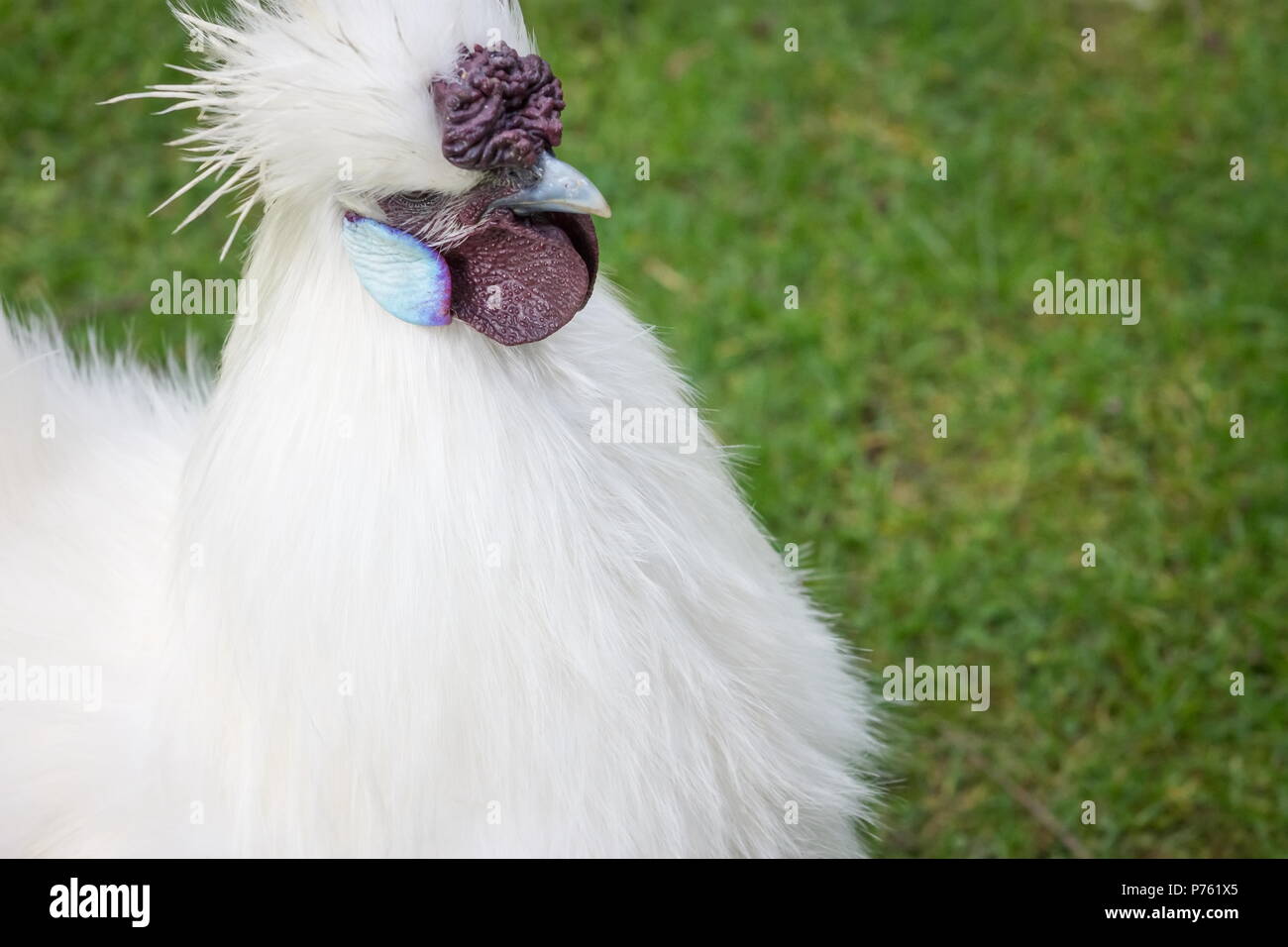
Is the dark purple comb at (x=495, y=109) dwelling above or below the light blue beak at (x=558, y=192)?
above

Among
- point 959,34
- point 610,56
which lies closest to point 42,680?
point 610,56

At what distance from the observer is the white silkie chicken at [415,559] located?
83.7 inches

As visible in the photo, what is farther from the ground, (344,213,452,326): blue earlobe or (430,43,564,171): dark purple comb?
(430,43,564,171): dark purple comb

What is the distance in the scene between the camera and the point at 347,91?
6.75ft

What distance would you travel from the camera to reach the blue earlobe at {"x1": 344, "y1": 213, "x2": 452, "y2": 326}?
6.94ft

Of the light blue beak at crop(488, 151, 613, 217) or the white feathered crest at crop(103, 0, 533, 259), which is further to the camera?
the light blue beak at crop(488, 151, 613, 217)

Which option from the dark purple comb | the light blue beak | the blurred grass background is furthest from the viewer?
the blurred grass background

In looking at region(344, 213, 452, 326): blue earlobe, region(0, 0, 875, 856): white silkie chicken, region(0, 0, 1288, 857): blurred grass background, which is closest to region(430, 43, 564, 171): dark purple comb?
region(0, 0, 875, 856): white silkie chicken

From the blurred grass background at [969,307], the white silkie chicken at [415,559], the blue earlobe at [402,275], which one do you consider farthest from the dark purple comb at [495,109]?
the blurred grass background at [969,307]

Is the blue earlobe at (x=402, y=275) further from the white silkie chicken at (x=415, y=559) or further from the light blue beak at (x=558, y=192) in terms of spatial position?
the light blue beak at (x=558, y=192)

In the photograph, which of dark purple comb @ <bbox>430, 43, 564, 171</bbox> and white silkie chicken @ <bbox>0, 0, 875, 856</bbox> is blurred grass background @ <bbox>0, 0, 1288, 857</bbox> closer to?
white silkie chicken @ <bbox>0, 0, 875, 856</bbox>

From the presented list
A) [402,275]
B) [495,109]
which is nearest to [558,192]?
[495,109]

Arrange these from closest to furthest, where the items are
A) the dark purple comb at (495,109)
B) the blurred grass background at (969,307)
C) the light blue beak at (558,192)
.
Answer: the dark purple comb at (495,109) → the light blue beak at (558,192) → the blurred grass background at (969,307)

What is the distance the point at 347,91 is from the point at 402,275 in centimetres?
29
